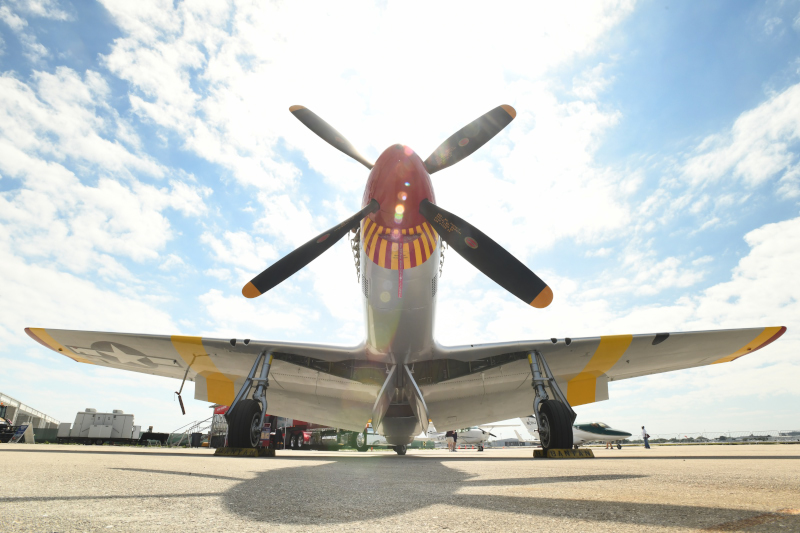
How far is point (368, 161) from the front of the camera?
7.74 metres

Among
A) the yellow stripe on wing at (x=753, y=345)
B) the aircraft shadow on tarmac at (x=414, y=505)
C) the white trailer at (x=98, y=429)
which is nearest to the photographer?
the aircraft shadow on tarmac at (x=414, y=505)

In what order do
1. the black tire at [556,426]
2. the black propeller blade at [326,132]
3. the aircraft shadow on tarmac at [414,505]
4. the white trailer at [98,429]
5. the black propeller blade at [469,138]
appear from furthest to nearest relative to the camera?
the white trailer at [98,429], the black propeller blade at [326,132], the black propeller blade at [469,138], the black tire at [556,426], the aircraft shadow on tarmac at [414,505]

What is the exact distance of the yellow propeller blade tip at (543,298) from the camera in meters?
6.05

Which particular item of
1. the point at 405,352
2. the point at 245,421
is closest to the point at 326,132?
the point at 405,352

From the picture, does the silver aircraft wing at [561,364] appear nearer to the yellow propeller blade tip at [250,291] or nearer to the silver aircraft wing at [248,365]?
the silver aircraft wing at [248,365]

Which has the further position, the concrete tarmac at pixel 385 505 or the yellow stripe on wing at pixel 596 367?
the yellow stripe on wing at pixel 596 367

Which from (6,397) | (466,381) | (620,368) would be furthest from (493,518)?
(6,397)

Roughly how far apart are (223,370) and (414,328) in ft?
18.2

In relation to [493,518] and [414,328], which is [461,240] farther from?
[493,518]

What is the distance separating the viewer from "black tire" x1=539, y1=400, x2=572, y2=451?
6.33m

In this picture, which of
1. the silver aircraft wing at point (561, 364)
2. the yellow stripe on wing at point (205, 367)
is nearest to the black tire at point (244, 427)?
the yellow stripe on wing at point (205, 367)

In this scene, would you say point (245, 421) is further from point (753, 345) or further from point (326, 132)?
point (753, 345)

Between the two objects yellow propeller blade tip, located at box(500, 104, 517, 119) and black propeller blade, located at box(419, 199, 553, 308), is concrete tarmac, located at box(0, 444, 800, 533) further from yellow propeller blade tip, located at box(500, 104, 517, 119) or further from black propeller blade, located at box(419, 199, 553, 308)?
yellow propeller blade tip, located at box(500, 104, 517, 119)

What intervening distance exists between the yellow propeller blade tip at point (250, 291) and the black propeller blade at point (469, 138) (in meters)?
3.62
